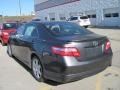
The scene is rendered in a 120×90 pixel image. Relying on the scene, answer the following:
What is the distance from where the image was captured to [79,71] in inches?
213

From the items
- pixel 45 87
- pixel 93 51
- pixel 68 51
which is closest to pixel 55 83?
pixel 45 87

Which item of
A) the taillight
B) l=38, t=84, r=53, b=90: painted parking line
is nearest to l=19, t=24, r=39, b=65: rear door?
l=38, t=84, r=53, b=90: painted parking line

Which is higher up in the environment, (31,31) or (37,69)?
(31,31)

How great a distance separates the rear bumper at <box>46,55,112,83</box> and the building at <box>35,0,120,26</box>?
24.1 meters

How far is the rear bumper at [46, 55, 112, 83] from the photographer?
5.33m

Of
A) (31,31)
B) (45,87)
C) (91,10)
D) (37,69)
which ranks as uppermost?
(91,10)

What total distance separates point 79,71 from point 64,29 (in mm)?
1588

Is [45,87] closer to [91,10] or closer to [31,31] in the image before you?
[31,31]

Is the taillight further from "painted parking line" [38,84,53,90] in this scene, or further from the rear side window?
the rear side window

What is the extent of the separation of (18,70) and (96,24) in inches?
1048

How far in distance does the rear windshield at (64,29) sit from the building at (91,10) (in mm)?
22929

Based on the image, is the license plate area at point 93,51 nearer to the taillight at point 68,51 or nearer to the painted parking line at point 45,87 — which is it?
the taillight at point 68,51

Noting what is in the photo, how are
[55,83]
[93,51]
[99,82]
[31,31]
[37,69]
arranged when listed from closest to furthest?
[93,51]
[99,82]
[55,83]
[37,69]
[31,31]

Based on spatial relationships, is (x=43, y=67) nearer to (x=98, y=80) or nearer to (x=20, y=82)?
(x=20, y=82)
